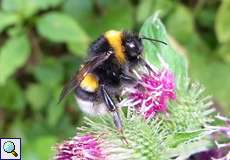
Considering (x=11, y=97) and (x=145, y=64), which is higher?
(x=11, y=97)

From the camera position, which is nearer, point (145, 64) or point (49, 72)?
point (145, 64)

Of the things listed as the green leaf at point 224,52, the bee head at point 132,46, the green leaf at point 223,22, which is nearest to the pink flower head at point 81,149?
the bee head at point 132,46

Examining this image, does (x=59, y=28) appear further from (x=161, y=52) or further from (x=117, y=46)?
(x=117, y=46)

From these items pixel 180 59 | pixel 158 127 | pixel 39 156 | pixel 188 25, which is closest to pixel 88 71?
pixel 158 127

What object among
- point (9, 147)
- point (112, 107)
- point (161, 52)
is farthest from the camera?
point (9, 147)

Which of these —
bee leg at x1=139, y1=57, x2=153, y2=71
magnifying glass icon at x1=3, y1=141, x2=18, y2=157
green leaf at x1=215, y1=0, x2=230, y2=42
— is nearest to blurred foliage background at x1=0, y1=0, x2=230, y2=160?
green leaf at x1=215, y1=0, x2=230, y2=42

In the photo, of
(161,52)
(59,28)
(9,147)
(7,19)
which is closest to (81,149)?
(161,52)

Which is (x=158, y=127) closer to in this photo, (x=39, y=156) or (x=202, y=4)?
(x=39, y=156)
